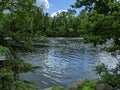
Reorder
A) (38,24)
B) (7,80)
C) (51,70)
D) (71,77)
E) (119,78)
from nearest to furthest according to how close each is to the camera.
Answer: (7,80) → (38,24) → (119,78) → (71,77) → (51,70)

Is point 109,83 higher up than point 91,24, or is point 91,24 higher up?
point 91,24

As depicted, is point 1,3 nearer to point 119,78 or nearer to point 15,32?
point 15,32

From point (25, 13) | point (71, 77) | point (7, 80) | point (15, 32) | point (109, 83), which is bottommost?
point (71, 77)

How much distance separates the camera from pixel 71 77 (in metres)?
29.4

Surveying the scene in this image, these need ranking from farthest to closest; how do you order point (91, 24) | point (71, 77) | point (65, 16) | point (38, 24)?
point (65, 16) → point (71, 77) → point (91, 24) → point (38, 24)

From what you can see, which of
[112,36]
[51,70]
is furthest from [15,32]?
[51,70]

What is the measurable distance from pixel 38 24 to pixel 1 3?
131 centimetres

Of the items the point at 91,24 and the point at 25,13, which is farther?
the point at 91,24

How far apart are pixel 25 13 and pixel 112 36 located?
31.6 ft

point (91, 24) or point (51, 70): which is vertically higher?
point (91, 24)

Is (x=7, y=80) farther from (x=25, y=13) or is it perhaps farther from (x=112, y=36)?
(x=112, y=36)

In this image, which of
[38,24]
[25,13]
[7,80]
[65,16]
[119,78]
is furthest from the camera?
[65,16]

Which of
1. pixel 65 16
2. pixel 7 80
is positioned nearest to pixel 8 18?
pixel 7 80

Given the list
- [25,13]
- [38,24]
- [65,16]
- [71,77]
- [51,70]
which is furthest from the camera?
[65,16]
